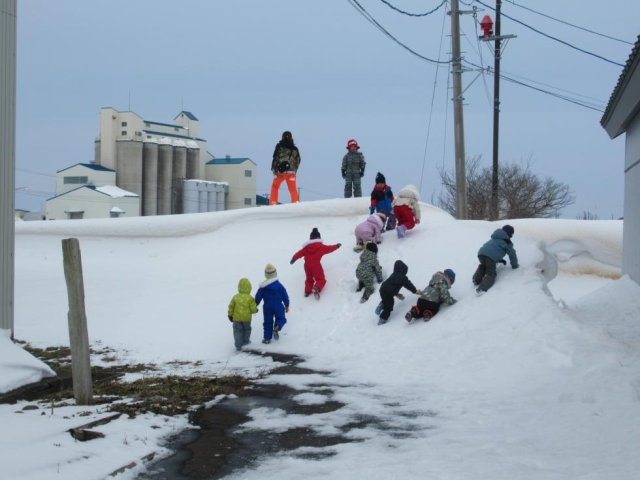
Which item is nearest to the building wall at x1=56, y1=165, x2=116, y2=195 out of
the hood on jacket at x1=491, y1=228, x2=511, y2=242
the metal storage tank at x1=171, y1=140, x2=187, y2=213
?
the metal storage tank at x1=171, y1=140, x2=187, y2=213

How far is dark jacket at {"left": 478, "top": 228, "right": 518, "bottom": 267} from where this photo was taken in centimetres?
1202

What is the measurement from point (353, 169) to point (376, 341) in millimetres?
8301

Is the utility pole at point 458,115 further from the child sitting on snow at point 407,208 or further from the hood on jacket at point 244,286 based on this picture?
the hood on jacket at point 244,286

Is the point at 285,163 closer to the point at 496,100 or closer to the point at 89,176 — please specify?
the point at 496,100

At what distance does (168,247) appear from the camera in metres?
17.5

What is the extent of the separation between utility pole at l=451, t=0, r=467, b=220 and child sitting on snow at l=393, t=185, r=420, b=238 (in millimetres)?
4452

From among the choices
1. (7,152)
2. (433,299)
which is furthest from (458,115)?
(7,152)

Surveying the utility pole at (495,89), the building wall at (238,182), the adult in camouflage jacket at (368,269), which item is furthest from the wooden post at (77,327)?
the building wall at (238,182)

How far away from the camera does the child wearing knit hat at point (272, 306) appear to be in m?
12.5

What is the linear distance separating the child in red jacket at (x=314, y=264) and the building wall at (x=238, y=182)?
55.0 meters

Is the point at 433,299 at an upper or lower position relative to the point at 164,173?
lower

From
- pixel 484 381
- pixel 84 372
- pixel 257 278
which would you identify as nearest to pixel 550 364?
pixel 484 381

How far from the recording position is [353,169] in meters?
19.1

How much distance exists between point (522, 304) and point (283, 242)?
294 inches
